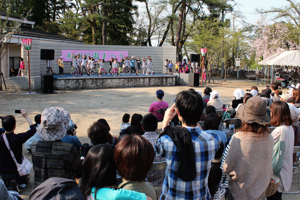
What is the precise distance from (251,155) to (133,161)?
1.13m

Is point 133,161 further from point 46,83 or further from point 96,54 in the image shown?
point 96,54

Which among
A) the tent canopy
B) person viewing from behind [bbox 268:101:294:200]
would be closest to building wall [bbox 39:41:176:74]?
the tent canopy

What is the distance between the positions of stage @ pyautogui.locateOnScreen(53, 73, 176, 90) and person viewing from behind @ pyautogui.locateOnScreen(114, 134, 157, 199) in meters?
15.4

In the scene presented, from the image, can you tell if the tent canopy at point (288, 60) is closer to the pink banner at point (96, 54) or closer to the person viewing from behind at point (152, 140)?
the pink banner at point (96, 54)

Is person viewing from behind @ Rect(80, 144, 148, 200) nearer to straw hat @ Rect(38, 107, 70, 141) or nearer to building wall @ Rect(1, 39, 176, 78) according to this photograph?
straw hat @ Rect(38, 107, 70, 141)

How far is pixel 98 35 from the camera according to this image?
1096 inches

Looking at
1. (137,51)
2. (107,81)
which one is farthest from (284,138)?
(137,51)

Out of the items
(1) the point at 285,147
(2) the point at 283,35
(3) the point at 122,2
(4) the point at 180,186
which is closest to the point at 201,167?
(4) the point at 180,186

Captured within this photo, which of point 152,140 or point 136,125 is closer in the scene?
point 152,140

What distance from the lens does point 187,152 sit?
1925 mm

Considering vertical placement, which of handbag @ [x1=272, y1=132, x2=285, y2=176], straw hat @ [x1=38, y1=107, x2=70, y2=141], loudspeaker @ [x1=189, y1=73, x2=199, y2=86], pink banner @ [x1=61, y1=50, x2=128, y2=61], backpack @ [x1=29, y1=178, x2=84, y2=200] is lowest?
handbag @ [x1=272, y1=132, x2=285, y2=176]

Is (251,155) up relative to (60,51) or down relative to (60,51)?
down

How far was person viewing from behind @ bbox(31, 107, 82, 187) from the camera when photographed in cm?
242

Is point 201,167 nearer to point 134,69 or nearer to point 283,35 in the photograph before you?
point 134,69
